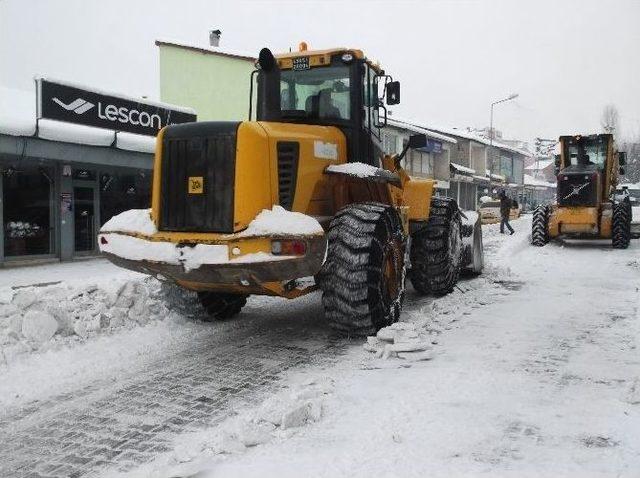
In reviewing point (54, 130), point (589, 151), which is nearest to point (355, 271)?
point (54, 130)

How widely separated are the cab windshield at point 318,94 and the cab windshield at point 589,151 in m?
12.7

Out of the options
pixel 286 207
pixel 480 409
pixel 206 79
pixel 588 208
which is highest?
pixel 206 79

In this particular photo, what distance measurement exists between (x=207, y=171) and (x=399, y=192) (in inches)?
125

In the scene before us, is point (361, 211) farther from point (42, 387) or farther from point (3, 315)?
point (3, 315)

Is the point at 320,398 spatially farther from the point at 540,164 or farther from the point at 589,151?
the point at 540,164

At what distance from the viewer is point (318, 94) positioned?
22.4 feet

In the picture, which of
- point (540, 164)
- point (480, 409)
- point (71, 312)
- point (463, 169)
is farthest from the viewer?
point (540, 164)

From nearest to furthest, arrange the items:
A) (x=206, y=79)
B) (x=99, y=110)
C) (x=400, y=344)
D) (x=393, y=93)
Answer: (x=400, y=344), (x=393, y=93), (x=99, y=110), (x=206, y=79)

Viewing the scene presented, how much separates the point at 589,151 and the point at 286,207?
1441cm

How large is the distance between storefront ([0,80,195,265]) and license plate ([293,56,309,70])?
7.11 meters

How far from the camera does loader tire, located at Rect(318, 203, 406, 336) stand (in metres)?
5.59

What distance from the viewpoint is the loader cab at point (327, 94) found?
6707 millimetres

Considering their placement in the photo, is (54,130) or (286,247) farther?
(54,130)

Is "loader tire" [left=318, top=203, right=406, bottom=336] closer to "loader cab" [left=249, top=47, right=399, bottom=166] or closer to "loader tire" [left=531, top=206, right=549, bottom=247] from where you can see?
"loader cab" [left=249, top=47, right=399, bottom=166]
